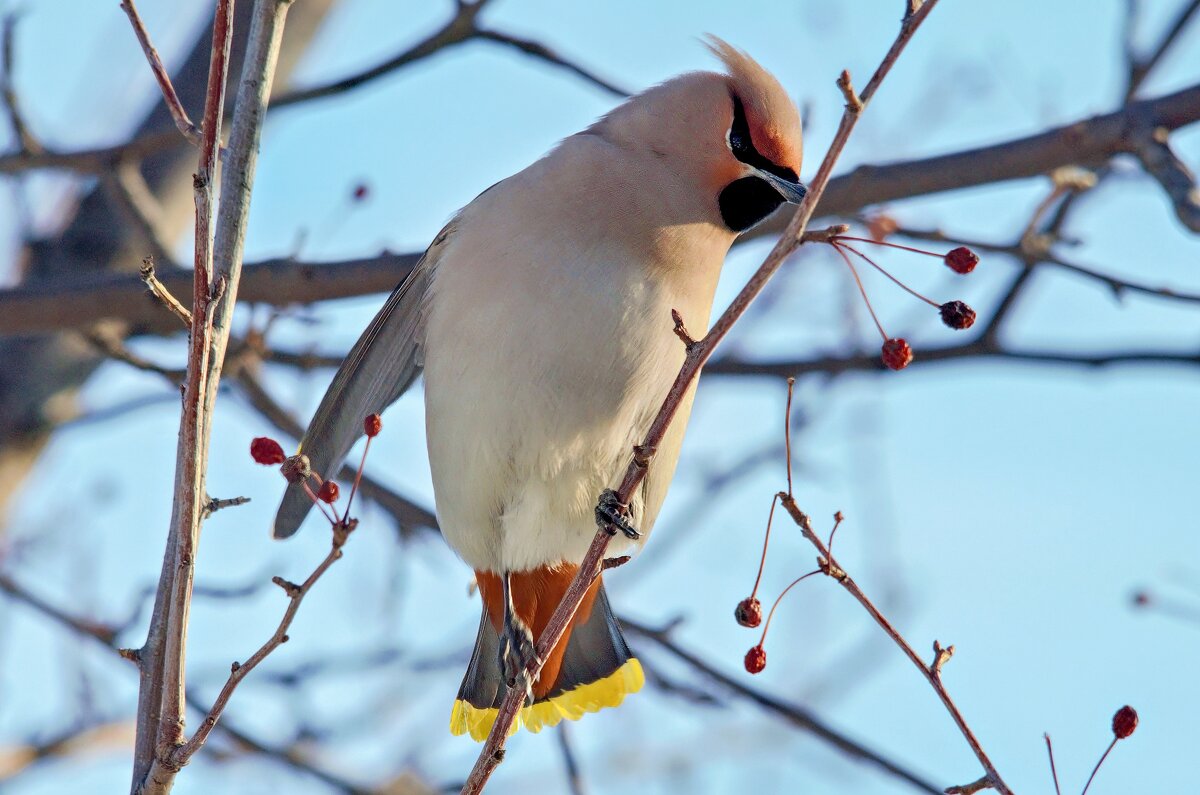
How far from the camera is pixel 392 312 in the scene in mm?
4047

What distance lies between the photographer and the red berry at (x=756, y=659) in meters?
2.94

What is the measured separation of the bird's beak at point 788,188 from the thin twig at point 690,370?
3.85 ft

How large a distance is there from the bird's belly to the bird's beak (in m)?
0.41

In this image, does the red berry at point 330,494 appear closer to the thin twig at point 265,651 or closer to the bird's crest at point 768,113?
the thin twig at point 265,651

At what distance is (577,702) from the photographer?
414cm

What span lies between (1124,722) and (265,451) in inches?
64.9

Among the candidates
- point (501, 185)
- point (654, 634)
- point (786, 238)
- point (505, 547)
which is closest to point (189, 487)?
point (786, 238)

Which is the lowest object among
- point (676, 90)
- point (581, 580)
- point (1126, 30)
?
point (581, 580)

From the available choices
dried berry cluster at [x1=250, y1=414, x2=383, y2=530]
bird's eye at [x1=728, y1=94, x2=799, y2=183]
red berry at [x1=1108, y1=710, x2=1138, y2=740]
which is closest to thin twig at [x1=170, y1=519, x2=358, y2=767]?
dried berry cluster at [x1=250, y1=414, x2=383, y2=530]

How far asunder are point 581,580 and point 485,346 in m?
1.06

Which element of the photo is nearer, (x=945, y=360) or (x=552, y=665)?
(x=552, y=665)

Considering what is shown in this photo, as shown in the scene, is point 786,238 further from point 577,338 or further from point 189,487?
point 577,338

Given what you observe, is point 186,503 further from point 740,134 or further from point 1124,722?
point 740,134

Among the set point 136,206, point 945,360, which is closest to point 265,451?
point 136,206
